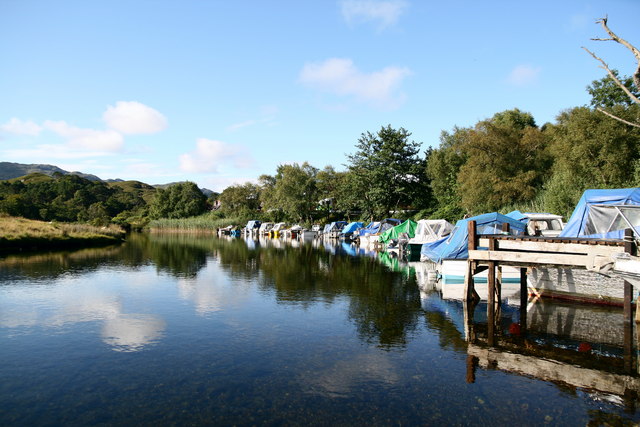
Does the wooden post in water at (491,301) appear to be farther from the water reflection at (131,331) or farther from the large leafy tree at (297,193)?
the large leafy tree at (297,193)

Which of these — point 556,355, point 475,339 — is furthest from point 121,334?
point 556,355

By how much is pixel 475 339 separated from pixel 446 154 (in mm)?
54799

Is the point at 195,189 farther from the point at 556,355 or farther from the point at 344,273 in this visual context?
the point at 556,355

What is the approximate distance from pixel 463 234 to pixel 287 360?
1311cm

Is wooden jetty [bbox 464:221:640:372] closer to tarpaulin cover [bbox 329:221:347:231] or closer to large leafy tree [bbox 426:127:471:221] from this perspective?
large leafy tree [bbox 426:127:471:221]

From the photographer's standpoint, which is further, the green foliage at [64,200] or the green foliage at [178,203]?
the green foliage at [178,203]

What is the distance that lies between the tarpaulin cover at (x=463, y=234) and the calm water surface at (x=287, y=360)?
2.44 m

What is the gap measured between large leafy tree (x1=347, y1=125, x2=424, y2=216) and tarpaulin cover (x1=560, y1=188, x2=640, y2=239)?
4380 cm

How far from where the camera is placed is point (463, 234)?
68.6 ft

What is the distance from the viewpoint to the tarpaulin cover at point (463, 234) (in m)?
20.4

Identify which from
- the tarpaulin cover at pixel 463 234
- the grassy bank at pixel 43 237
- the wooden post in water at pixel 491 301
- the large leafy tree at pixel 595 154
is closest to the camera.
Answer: the wooden post in water at pixel 491 301

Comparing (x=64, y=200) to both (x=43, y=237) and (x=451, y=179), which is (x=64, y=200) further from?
(x=451, y=179)

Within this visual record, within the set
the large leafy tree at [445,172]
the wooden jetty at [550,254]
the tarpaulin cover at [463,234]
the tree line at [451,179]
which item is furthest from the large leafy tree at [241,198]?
the wooden jetty at [550,254]

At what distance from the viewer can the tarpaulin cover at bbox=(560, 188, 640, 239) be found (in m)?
16.6
